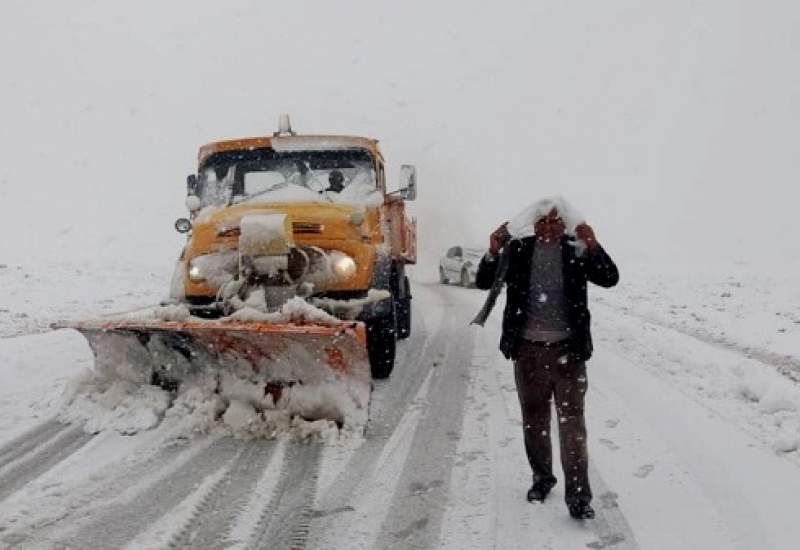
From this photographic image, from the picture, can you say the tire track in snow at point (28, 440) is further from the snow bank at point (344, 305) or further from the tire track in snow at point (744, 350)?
A: the tire track in snow at point (744, 350)

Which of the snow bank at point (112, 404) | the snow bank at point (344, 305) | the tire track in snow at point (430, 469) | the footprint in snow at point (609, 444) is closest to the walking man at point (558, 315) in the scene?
the tire track in snow at point (430, 469)

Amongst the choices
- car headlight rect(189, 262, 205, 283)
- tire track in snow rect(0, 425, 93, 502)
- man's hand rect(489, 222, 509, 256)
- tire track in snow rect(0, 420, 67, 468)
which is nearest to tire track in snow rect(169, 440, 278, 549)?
tire track in snow rect(0, 425, 93, 502)

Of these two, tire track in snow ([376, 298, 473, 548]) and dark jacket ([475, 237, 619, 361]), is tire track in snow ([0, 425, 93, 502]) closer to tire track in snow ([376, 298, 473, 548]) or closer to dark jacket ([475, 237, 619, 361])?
tire track in snow ([376, 298, 473, 548])

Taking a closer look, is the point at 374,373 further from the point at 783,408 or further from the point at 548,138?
the point at 548,138

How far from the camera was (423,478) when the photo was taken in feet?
13.6

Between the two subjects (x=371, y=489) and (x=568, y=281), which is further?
(x=371, y=489)

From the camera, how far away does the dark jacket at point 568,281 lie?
347cm

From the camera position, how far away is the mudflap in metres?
4.72

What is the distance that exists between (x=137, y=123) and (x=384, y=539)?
1673 inches

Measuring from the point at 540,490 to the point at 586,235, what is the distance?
1384 millimetres

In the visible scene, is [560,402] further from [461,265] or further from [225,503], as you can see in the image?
[461,265]

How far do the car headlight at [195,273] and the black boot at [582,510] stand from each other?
140 inches

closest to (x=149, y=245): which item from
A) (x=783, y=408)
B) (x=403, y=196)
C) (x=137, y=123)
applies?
(x=137, y=123)

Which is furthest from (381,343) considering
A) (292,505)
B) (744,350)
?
(744,350)
